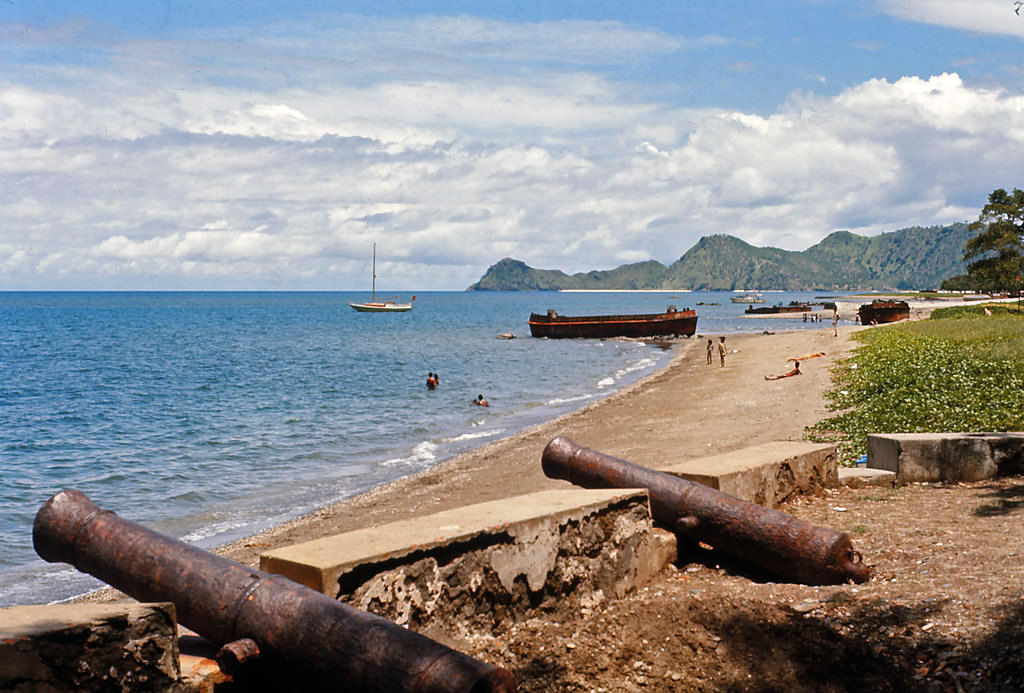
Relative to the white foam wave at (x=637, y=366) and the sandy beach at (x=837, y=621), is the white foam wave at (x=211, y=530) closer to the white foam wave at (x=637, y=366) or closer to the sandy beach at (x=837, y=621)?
the sandy beach at (x=837, y=621)

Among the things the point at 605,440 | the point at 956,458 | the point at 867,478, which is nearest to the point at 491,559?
the point at 867,478

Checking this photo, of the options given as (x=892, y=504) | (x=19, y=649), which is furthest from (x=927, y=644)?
(x=19, y=649)

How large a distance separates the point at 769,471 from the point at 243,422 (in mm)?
22336

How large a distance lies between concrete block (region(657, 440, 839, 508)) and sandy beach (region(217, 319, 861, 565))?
20.4ft

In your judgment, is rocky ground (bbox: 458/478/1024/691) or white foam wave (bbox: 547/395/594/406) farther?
white foam wave (bbox: 547/395/594/406)

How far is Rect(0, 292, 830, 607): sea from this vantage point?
15.4m

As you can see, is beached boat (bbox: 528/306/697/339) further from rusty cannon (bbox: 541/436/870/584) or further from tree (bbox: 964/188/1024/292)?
rusty cannon (bbox: 541/436/870/584)

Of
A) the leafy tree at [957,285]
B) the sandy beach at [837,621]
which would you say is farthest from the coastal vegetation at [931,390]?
the leafy tree at [957,285]

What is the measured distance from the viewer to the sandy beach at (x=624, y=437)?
527 inches

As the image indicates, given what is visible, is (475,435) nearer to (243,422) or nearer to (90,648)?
(243,422)

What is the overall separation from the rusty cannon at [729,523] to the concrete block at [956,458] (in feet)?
10.5

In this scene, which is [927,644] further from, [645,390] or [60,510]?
[645,390]

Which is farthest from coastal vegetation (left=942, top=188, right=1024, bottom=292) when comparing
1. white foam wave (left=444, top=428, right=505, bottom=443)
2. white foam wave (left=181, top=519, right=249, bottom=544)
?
white foam wave (left=181, top=519, right=249, bottom=544)

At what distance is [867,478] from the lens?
27.4ft
